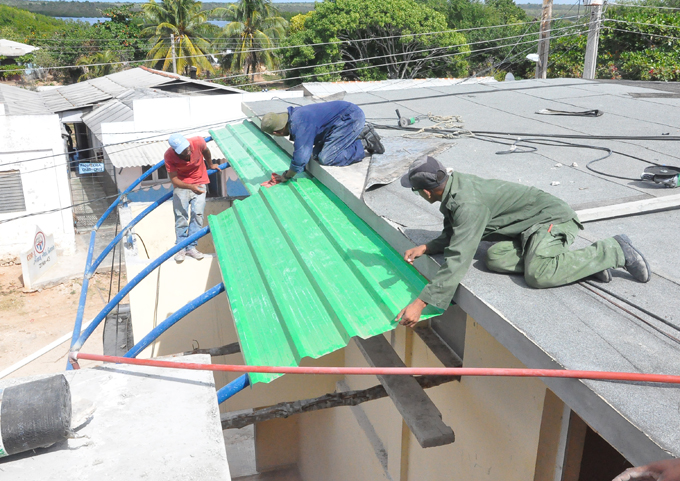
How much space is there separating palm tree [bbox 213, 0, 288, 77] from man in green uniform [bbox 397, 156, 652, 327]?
4125cm

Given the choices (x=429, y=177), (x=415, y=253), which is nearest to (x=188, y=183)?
(x=415, y=253)

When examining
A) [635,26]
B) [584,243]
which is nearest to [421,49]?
[635,26]

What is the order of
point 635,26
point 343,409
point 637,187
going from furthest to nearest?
point 635,26, point 343,409, point 637,187

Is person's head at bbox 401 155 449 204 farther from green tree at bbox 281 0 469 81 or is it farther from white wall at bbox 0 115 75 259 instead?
green tree at bbox 281 0 469 81

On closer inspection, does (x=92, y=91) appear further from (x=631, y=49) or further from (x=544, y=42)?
(x=631, y=49)

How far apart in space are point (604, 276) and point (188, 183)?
21.0ft

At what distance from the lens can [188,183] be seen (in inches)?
330

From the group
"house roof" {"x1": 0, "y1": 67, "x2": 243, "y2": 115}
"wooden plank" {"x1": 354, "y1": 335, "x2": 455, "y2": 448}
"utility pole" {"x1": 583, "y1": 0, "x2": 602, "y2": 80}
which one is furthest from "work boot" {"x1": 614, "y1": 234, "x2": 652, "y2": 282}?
"house roof" {"x1": 0, "y1": 67, "x2": 243, "y2": 115}

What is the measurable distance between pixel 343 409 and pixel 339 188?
369cm

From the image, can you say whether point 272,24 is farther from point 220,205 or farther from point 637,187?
point 637,187

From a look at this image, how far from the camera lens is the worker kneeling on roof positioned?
628cm

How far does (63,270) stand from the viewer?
1700 cm

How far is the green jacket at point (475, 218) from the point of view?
332 centimetres

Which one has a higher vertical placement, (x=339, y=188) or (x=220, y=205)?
(x=339, y=188)
